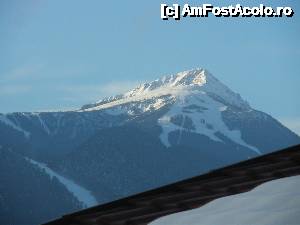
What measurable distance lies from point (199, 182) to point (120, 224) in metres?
1.75

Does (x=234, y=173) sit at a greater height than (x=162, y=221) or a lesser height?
greater

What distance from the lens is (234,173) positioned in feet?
34.1

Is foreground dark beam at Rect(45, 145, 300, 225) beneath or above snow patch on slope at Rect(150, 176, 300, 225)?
above

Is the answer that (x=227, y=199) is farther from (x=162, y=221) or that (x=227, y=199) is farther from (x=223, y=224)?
(x=223, y=224)

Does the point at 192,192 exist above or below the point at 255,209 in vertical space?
above

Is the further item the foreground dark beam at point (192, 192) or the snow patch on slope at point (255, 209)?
the foreground dark beam at point (192, 192)

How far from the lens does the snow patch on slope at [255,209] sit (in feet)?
22.1

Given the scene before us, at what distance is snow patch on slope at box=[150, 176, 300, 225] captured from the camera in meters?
6.73

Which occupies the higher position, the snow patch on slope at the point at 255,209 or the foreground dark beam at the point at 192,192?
the foreground dark beam at the point at 192,192

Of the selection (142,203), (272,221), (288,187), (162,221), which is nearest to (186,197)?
(142,203)

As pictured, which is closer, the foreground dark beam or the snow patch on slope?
the snow patch on slope

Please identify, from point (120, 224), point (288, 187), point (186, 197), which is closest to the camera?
point (288, 187)

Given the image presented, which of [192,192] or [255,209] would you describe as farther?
[192,192]

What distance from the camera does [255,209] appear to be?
741cm
